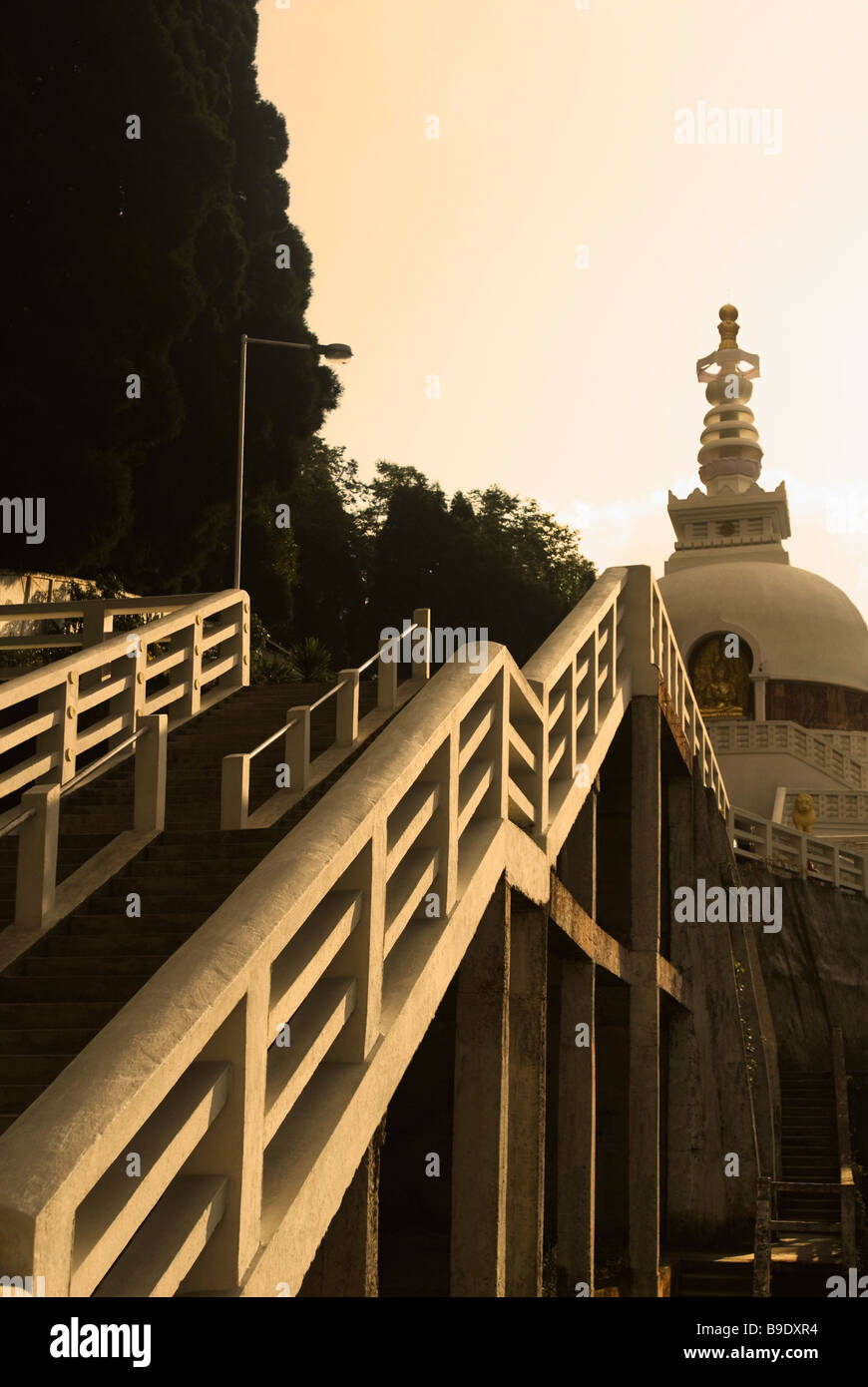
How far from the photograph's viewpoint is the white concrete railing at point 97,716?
289 inches

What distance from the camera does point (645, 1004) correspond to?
13.5m

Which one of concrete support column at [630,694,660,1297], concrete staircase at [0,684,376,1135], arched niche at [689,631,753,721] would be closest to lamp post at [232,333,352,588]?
concrete support column at [630,694,660,1297]

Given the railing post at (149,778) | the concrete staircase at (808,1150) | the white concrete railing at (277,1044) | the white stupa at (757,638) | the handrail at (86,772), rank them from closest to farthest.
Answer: the white concrete railing at (277,1044), the railing post at (149,778), the handrail at (86,772), the concrete staircase at (808,1150), the white stupa at (757,638)

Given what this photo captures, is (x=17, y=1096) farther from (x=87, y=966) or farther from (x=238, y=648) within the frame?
(x=238, y=648)

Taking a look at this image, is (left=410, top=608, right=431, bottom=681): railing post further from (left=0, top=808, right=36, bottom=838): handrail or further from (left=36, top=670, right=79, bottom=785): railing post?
(left=0, top=808, right=36, bottom=838): handrail

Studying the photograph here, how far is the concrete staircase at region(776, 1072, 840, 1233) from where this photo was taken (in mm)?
17609

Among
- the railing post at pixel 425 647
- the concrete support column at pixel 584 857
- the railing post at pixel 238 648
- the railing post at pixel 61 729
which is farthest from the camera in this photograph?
the railing post at pixel 238 648

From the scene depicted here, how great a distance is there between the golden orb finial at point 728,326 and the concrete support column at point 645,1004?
44.4 meters

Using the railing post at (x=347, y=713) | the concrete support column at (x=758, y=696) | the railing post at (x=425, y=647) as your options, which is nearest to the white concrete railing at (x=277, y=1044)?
the railing post at (x=347, y=713)
